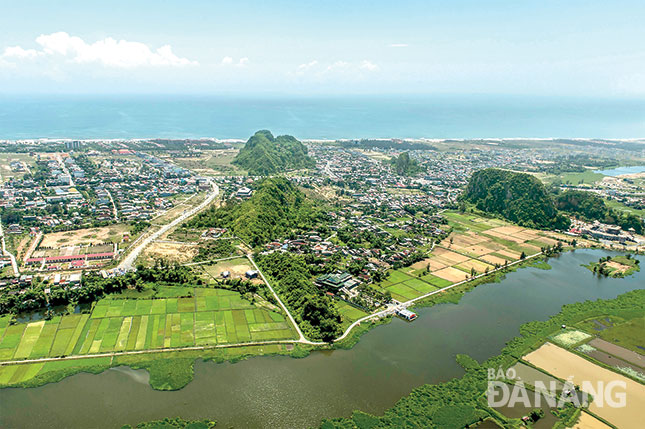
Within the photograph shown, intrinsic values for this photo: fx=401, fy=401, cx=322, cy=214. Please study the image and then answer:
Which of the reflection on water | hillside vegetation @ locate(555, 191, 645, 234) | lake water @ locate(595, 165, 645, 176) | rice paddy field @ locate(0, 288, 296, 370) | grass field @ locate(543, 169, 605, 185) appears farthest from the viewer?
lake water @ locate(595, 165, 645, 176)

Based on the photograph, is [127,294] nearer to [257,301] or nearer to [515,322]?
[257,301]

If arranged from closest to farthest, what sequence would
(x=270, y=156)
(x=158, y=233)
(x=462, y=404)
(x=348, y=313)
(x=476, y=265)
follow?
(x=462, y=404) < (x=348, y=313) < (x=476, y=265) < (x=158, y=233) < (x=270, y=156)

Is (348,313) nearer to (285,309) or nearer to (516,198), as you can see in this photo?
(285,309)

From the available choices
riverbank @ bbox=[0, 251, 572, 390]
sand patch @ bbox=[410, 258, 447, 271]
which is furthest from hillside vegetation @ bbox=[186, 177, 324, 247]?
riverbank @ bbox=[0, 251, 572, 390]

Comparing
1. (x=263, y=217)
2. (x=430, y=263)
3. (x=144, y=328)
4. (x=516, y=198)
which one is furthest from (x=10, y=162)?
(x=516, y=198)

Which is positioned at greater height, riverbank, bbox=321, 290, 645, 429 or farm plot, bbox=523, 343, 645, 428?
farm plot, bbox=523, 343, 645, 428

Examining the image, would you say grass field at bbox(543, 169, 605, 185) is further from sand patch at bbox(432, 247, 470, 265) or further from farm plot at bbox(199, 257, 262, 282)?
farm plot at bbox(199, 257, 262, 282)
